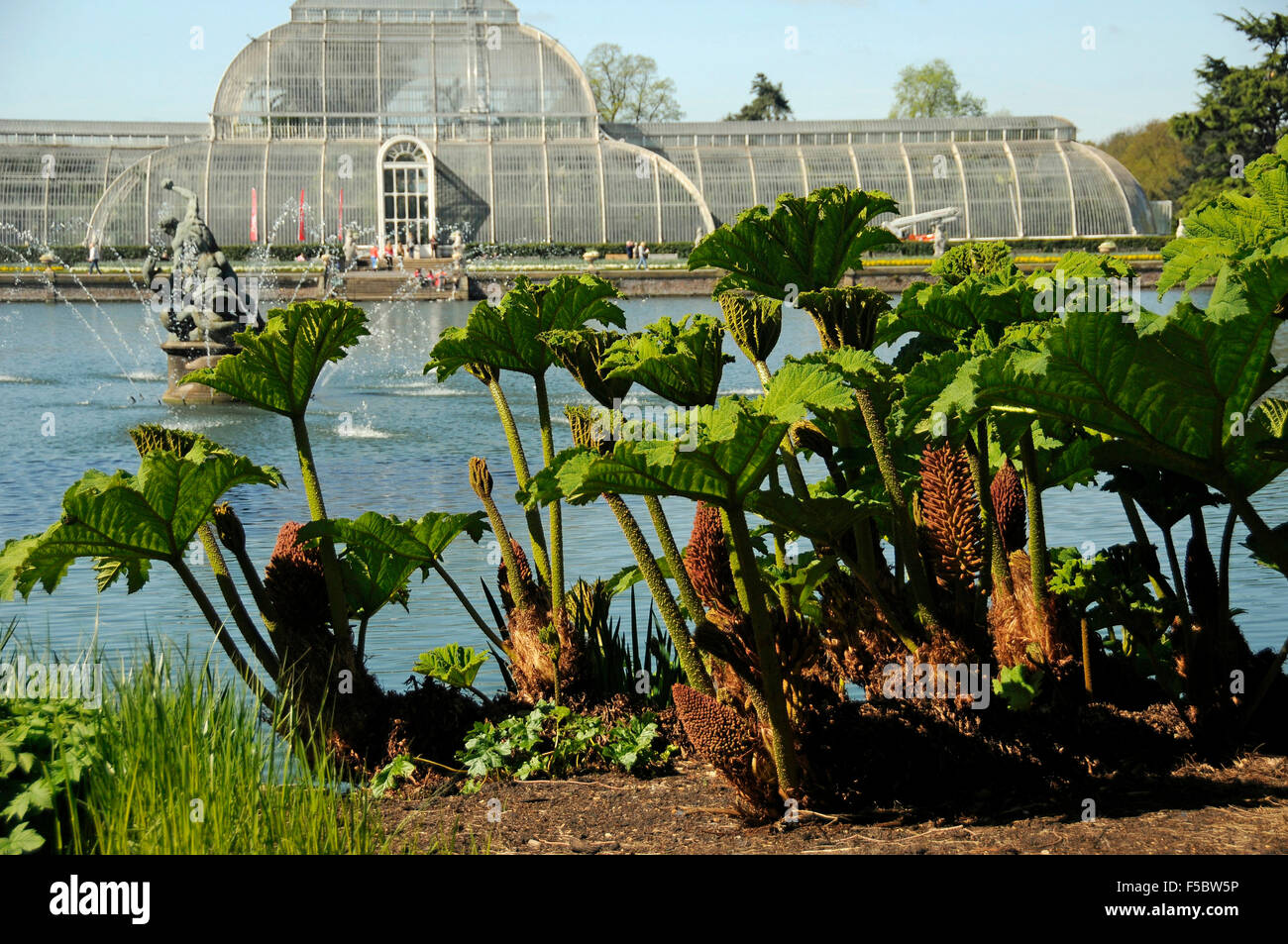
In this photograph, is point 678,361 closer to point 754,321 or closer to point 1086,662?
point 754,321

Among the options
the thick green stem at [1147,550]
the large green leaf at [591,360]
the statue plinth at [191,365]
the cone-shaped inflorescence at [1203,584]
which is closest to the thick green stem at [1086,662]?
the cone-shaped inflorescence at [1203,584]

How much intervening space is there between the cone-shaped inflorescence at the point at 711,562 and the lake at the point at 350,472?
156 centimetres

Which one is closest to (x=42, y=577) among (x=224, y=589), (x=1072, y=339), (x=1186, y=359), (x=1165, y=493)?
(x=224, y=589)

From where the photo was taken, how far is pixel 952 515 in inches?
157

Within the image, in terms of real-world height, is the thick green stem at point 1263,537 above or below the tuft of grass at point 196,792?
above

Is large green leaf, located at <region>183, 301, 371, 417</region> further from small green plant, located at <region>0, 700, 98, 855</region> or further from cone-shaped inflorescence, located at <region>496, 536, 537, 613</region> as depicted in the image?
small green plant, located at <region>0, 700, 98, 855</region>

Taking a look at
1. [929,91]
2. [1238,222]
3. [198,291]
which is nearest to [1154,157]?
[929,91]

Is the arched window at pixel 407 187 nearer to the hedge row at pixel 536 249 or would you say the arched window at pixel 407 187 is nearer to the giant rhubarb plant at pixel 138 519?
the hedge row at pixel 536 249

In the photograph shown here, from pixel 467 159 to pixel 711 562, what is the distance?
52844mm

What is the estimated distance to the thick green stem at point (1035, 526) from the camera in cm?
376

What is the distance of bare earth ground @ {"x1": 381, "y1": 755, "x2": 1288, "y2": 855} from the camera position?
3266 mm

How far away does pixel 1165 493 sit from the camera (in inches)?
164

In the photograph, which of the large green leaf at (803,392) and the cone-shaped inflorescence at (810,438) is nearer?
the large green leaf at (803,392)

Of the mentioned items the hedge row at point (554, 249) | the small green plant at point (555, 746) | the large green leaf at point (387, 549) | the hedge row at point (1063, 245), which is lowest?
the small green plant at point (555, 746)
